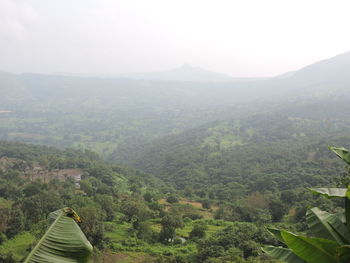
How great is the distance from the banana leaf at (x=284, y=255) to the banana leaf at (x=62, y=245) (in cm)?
226

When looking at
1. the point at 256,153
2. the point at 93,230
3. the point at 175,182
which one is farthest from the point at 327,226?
the point at 256,153

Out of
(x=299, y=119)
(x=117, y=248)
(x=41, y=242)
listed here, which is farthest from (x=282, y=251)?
(x=299, y=119)

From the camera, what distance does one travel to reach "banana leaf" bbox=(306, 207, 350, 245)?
3.02 meters

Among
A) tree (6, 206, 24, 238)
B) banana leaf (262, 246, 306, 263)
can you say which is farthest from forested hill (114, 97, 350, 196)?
banana leaf (262, 246, 306, 263)

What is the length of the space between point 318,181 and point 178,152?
4736 centimetres

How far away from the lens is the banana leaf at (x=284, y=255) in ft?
9.96

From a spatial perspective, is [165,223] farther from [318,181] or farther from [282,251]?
[318,181]

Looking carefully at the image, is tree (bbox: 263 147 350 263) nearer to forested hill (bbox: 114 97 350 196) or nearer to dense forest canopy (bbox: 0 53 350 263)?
dense forest canopy (bbox: 0 53 350 263)

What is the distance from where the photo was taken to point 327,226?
10.2ft

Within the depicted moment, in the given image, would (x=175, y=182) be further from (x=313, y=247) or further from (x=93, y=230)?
(x=313, y=247)

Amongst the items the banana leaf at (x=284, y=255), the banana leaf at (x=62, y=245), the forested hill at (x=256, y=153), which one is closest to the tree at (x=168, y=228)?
the banana leaf at (x=284, y=255)

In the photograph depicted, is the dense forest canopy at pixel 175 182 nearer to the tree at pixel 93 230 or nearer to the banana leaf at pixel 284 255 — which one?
the tree at pixel 93 230

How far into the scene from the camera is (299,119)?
106688mm

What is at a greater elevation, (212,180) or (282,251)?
(282,251)
